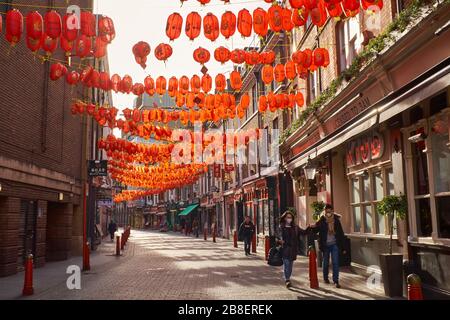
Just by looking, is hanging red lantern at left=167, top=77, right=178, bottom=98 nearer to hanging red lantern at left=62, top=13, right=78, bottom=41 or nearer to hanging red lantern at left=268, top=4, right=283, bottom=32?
hanging red lantern at left=62, top=13, right=78, bottom=41

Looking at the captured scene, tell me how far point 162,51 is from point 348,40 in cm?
614

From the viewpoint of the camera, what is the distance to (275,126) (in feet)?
85.2

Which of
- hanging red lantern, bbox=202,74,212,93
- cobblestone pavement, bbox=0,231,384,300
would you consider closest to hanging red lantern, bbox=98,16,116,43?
hanging red lantern, bbox=202,74,212,93

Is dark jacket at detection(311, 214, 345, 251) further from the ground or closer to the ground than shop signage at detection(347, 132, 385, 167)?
closer to the ground

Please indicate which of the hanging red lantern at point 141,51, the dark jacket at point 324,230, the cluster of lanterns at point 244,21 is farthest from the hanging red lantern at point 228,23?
the dark jacket at point 324,230

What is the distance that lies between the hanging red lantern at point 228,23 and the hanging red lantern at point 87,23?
3.04 m

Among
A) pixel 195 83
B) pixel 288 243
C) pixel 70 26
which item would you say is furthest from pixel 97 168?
pixel 288 243

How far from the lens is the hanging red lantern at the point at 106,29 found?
11.7m

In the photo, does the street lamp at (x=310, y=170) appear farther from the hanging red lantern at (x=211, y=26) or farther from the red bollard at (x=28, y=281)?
the red bollard at (x=28, y=281)

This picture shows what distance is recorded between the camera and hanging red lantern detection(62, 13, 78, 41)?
10453 millimetres

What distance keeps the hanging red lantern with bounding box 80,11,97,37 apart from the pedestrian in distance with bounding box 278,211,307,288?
6.52 meters

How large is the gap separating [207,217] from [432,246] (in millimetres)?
41717
